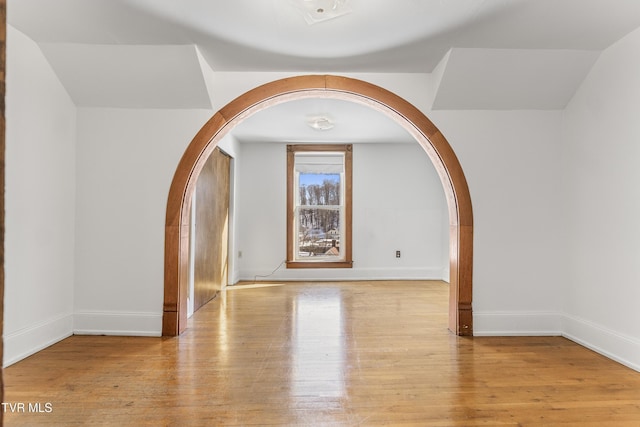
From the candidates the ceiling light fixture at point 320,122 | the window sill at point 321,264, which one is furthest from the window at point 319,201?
the ceiling light fixture at point 320,122

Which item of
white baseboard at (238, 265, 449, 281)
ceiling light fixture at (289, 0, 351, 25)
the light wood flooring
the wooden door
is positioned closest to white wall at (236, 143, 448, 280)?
white baseboard at (238, 265, 449, 281)

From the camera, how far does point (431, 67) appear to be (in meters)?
3.06

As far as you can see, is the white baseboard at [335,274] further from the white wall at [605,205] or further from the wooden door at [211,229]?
the white wall at [605,205]

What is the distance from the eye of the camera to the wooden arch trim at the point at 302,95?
3.10 metres

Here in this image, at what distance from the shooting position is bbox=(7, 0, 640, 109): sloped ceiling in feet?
7.29

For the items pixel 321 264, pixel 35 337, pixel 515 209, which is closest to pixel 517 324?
pixel 515 209

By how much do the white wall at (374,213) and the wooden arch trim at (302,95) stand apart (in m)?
2.70

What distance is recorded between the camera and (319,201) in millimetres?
6164

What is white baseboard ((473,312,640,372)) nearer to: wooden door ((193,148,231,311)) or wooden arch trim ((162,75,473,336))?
wooden arch trim ((162,75,473,336))

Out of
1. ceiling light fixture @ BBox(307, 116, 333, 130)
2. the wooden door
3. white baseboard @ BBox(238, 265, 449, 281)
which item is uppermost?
ceiling light fixture @ BBox(307, 116, 333, 130)

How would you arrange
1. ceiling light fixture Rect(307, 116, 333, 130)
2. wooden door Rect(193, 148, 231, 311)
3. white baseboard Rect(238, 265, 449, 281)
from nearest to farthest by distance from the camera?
wooden door Rect(193, 148, 231, 311) < ceiling light fixture Rect(307, 116, 333, 130) < white baseboard Rect(238, 265, 449, 281)

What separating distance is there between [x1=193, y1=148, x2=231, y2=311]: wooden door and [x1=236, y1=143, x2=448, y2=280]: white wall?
0.62 meters

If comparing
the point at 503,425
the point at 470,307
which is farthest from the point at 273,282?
the point at 503,425

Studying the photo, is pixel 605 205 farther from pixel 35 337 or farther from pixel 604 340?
pixel 35 337
